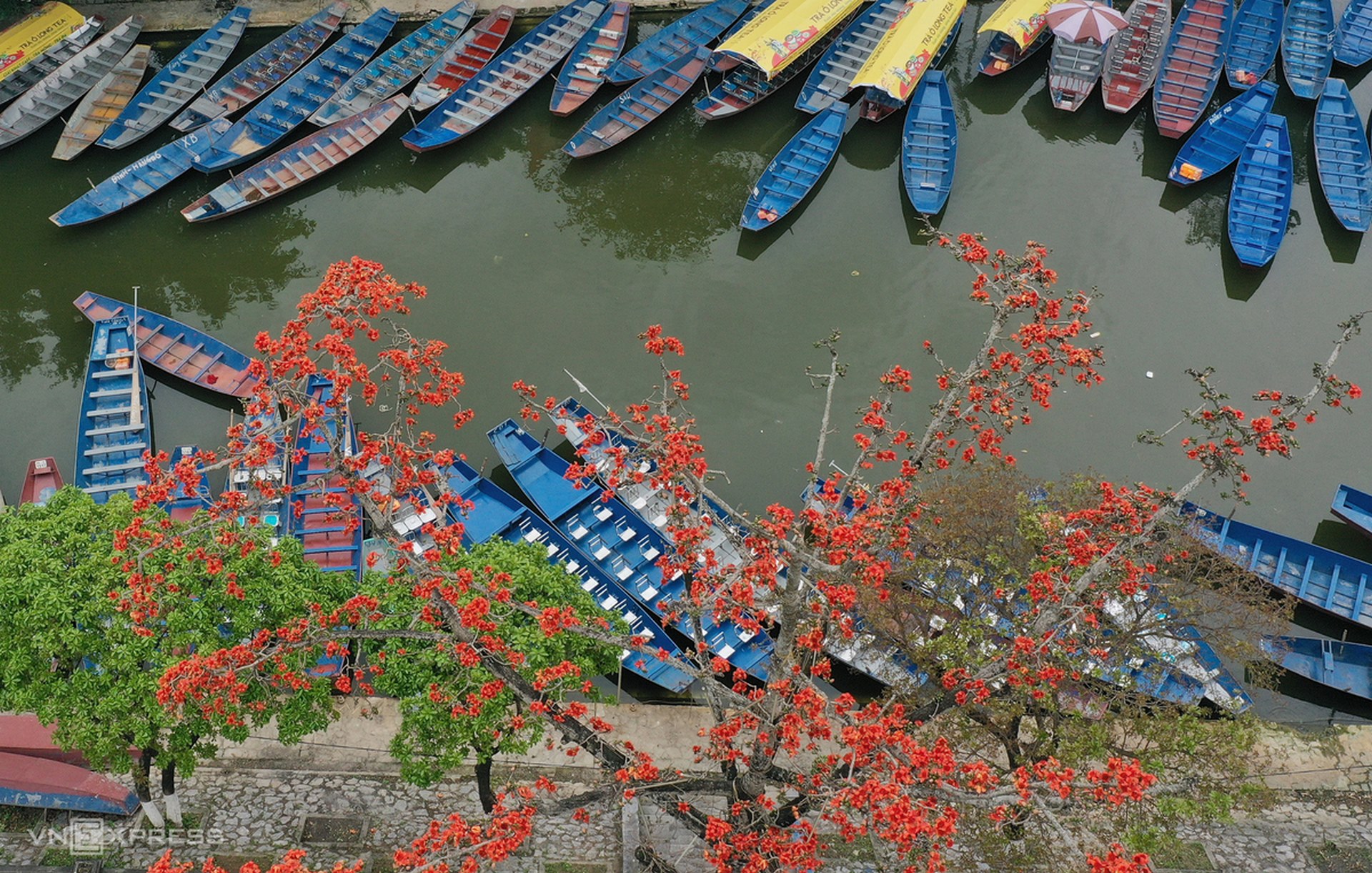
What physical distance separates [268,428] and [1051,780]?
36.6 ft

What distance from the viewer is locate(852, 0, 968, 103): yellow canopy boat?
31922 mm

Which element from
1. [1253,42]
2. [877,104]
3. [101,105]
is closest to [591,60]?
[877,104]

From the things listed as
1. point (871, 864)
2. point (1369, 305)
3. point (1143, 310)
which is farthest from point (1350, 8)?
point (871, 864)

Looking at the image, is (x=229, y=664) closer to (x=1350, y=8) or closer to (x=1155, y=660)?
(x=1155, y=660)

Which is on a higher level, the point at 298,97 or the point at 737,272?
the point at 298,97

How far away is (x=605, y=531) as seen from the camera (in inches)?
961

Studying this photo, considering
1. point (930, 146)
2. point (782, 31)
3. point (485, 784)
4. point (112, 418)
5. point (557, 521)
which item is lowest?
point (485, 784)

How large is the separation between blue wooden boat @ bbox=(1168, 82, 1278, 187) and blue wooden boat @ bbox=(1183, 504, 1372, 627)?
445 inches

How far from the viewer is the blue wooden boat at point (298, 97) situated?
1228 inches

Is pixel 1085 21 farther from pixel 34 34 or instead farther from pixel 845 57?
pixel 34 34

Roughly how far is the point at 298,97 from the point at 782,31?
1379 cm

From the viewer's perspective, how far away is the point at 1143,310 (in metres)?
29.3

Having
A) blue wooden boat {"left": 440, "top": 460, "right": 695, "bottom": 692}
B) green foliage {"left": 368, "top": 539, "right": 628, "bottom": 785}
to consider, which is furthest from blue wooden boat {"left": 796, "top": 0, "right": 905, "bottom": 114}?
green foliage {"left": 368, "top": 539, "right": 628, "bottom": 785}

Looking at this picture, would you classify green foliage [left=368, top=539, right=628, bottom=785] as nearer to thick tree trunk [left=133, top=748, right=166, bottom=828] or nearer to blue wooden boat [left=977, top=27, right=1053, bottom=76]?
thick tree trunk [left=133, top=748, right=166, bottom=828]
